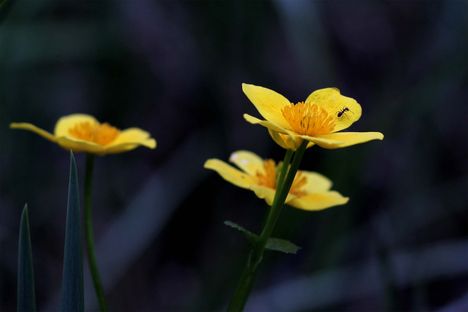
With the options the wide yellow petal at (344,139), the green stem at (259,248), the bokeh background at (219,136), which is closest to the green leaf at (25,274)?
the green stem at (259,248)

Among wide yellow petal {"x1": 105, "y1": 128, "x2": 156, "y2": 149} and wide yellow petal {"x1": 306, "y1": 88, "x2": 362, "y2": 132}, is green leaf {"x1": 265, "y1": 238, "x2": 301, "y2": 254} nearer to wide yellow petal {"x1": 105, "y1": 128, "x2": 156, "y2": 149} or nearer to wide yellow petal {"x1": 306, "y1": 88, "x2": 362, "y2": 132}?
wide yellow petal {"x1": 306, "y1": 88, "x2": 362, "y2": 132}

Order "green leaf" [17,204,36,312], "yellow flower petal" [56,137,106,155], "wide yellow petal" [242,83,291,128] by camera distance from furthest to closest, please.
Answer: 1. "yellow flower petal" [56,137,106,155]
2. "wide yellow petal" [242,83,291,128]
3. "green leaf" [17,204,36,312]

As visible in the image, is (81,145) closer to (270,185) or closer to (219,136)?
(270,185)

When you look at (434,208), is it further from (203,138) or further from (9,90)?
(9,90)

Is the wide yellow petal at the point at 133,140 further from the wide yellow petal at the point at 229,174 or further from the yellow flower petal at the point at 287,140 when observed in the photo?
the yellow flower petal at the point at 287,140

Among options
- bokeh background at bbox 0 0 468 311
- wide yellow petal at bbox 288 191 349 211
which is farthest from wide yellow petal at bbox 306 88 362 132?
bokeh background at bbox 0 0 468 311

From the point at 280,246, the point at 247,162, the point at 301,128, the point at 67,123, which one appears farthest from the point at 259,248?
the point at 67,123

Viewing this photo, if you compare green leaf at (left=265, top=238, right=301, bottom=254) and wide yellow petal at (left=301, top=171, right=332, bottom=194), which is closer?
green leaf at (left=265, top=238, right=301, bottom=254)
